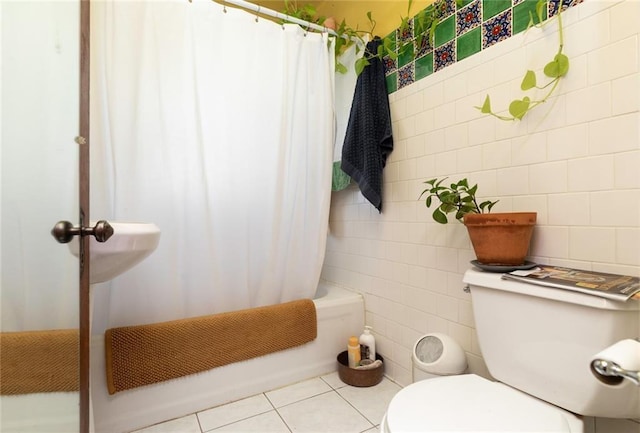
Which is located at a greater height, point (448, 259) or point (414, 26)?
point (414, 26)

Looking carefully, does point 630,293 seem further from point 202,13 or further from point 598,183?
point 202,13

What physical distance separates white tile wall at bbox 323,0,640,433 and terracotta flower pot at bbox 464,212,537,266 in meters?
0.12

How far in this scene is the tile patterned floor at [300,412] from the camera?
133 centimetres

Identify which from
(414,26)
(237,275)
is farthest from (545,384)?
(414,26)

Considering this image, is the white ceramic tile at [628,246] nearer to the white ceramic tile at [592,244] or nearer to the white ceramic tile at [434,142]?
the white ceramic tile at [592,244]

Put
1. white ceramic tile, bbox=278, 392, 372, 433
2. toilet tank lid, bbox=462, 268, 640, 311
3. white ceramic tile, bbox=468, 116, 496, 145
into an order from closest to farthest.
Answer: toilet tank lid, bbox=462, 268, 640, 311 < white ceramic tile, bbox=468, 116, 496, 145 < white ceramic tile, bbox=278, 392, 372, 433

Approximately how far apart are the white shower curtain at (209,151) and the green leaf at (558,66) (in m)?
1.03

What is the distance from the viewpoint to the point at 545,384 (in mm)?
862

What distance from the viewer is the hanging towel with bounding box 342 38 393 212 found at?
5.37 feet

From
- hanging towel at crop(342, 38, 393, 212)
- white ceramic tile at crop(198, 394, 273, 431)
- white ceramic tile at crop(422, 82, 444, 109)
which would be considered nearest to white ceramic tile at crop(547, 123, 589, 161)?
white ceramic tile at crop(422, 82, 444, 109)

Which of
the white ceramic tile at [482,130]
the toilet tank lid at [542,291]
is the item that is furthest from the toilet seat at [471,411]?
the white ceramic tile at [482,130]

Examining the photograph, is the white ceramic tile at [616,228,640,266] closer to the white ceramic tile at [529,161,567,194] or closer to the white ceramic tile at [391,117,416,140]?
the white ceramic tile at [529,161,567,194]

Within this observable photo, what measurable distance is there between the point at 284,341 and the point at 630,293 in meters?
1.33

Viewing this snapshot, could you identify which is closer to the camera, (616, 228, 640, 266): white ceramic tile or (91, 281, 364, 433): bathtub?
(616, 228, 640, 266): white ceramic tile
